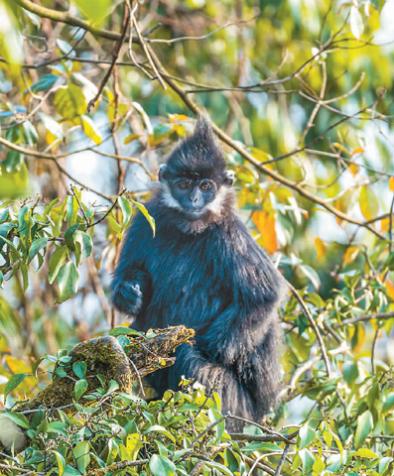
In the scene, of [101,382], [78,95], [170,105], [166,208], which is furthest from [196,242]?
[170,105]

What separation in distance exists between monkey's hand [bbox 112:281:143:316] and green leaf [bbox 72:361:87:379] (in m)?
1.80

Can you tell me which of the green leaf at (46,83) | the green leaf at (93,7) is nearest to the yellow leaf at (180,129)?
the green leaf at (46,83)

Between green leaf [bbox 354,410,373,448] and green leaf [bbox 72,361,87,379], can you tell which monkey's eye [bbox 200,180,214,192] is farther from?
green leaf [bbox 72,361,87,379]

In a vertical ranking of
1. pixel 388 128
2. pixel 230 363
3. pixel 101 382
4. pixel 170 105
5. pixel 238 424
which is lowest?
pixel 238 424

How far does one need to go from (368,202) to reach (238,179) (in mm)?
861

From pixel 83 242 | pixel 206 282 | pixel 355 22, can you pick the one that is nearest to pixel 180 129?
pixel 206 282

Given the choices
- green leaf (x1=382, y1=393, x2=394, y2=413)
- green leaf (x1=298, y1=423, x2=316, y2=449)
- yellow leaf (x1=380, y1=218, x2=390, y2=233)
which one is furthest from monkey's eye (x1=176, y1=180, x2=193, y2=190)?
green leaf (x1=298, y1=423, x2=316, y2=449)

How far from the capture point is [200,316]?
4621 mm

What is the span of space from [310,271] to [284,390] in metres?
0.84

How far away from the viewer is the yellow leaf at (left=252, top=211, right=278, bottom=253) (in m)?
4.97

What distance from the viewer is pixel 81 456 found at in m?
2.21

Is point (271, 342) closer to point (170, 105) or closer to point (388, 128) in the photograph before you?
point (388, 128)

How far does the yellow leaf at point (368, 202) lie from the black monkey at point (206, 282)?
1.00 m

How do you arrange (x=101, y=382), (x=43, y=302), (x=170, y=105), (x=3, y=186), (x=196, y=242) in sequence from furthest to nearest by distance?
(x=170, y=105) < (x=43, y=302) < (x=196, y=242) < (x=101, y=382) < (x=3, y=186)
